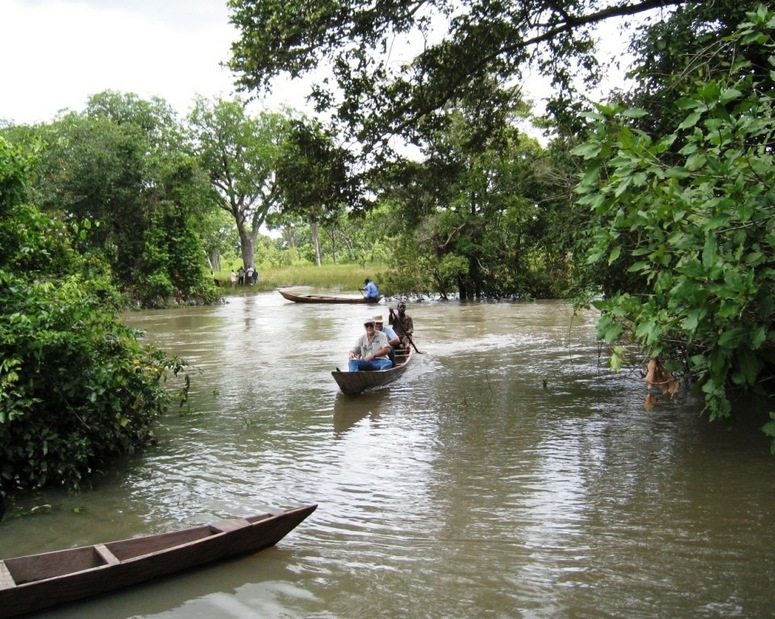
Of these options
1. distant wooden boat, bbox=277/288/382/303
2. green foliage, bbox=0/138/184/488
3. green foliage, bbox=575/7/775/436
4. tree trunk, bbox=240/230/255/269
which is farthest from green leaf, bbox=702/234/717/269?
tree trunk, bbox=240/230/255/269

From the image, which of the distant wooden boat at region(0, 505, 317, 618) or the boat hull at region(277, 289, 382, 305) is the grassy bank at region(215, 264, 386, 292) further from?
the distant wooden boat at region(0, 505, 317, 618)

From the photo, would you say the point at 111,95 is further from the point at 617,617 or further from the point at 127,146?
the point at 617,617

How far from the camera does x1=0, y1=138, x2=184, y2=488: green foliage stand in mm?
6891

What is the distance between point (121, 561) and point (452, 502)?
126 inches

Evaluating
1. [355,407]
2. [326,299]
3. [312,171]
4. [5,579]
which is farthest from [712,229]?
[326,299]

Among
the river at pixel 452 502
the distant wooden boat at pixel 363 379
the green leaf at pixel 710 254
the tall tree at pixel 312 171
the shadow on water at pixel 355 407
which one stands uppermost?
the tall tree at pixel 312 171

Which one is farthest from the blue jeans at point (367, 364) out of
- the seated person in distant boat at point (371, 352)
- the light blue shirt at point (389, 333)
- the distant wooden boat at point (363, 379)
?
the light blue shirt at point (389, 333)

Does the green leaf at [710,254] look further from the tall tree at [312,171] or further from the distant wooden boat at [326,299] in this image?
the distant wooden boat at [326,299]

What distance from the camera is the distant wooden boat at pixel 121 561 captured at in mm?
4582

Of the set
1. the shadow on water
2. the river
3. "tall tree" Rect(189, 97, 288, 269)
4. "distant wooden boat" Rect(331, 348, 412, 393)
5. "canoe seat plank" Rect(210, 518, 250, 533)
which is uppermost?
"tall tree" Rect(189, 97, 288, 269)

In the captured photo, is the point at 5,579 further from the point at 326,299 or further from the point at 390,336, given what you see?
the point at 326,299

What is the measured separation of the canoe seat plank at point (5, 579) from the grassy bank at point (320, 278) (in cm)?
3909

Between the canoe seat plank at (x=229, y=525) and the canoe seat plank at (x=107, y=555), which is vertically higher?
the canoe seat plank at (x=229, y=525)

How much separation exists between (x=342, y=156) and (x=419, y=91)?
5.89 ft
